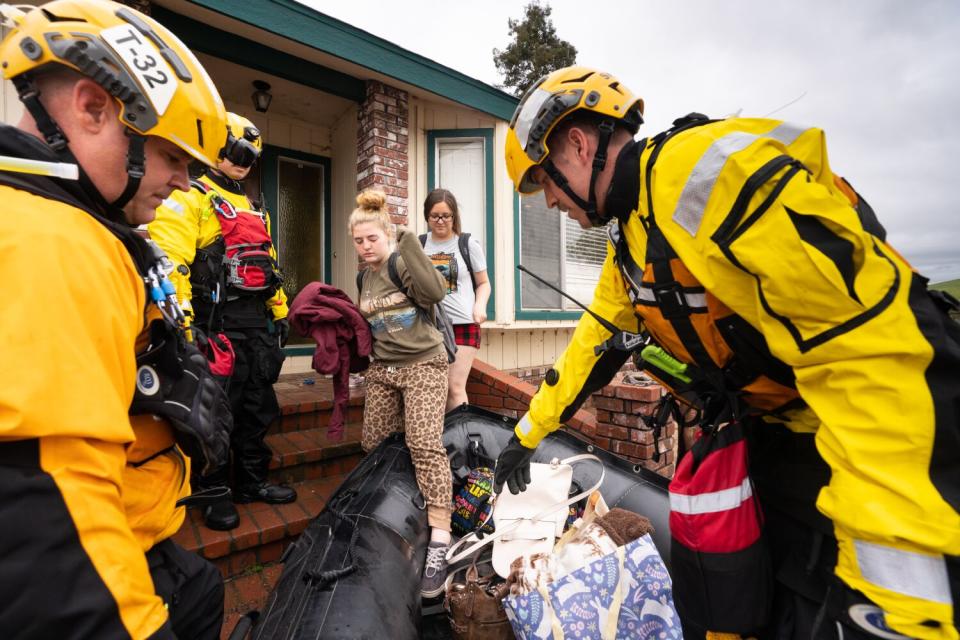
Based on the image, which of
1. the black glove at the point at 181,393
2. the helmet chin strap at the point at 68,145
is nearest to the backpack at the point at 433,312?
the black glove at the point at 181,393

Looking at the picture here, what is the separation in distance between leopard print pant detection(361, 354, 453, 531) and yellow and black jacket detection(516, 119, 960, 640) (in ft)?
6.16

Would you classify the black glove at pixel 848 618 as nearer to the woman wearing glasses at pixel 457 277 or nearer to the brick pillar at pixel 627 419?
the brick pillar at pixel 627 419

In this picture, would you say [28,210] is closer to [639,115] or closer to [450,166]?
[639,115]

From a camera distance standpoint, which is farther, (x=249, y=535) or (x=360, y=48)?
(x=360, y=48)

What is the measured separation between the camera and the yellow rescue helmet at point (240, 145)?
150cm

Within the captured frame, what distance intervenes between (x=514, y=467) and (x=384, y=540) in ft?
2.28

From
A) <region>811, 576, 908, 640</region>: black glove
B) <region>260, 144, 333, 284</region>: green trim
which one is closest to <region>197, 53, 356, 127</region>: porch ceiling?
<region>260, 144, 333, 284</region>: green trim

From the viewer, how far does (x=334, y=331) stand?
275cm

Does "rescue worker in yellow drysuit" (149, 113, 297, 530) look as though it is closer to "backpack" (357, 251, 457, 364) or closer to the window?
"backpack" (357, 251, 457, 364)

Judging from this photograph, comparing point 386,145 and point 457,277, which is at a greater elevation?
point 386,145

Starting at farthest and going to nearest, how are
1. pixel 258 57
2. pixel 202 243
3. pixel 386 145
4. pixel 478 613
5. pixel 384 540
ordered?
pixel 386 145
pixel 258 57
pixel 202 243
pixel 384 540
pixel 478 613

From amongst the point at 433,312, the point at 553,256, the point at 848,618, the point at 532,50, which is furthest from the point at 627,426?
the point at 532,50

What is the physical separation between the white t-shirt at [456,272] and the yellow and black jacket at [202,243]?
131 centimetres

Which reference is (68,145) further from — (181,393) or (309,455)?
(309,455)
